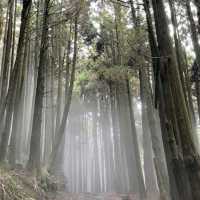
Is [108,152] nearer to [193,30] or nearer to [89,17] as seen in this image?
[89,17]

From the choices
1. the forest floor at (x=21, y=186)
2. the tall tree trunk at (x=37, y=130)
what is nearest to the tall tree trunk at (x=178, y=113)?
the forest floor at (x=21, y=186)

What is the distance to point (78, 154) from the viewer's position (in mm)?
25656

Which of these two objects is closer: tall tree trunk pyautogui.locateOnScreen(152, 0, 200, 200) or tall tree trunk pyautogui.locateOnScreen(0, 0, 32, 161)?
tall tree trunk pyautogui.locateOnScreen(152, 0, 200, 200)

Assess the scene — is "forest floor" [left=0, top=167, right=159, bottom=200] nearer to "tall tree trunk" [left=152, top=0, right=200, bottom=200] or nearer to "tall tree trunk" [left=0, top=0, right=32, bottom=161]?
"tall tree trunk" [left=0, top=0, right=32, bottom=161]

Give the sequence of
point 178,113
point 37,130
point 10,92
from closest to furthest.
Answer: point 178,113
point 10,92
point 37,130

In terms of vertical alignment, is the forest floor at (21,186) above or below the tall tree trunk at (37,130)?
below


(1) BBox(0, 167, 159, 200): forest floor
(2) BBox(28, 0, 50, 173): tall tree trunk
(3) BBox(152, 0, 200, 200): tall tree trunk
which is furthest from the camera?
(2) BBox(28, 0, 50, 173): tall tree trunk

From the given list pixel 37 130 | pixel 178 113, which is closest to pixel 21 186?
pixel 37 130

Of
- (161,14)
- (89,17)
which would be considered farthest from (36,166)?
(89,17)

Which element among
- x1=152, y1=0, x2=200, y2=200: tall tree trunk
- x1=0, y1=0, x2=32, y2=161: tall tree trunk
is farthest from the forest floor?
x1=152, y1=0, x2=200, y2=200: tall tree trunk

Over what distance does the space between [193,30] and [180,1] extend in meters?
1.16

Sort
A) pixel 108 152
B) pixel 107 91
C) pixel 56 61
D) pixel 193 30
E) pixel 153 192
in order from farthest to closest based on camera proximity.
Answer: pixel 108 152 < pixel 107 91 < pixel 56 61 < pixel 153 192 < pixel 193 30

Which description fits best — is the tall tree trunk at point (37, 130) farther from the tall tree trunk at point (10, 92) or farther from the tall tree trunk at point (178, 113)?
the tall tree trunk at point (178, 113)

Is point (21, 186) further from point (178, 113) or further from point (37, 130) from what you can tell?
point (178, 113)
